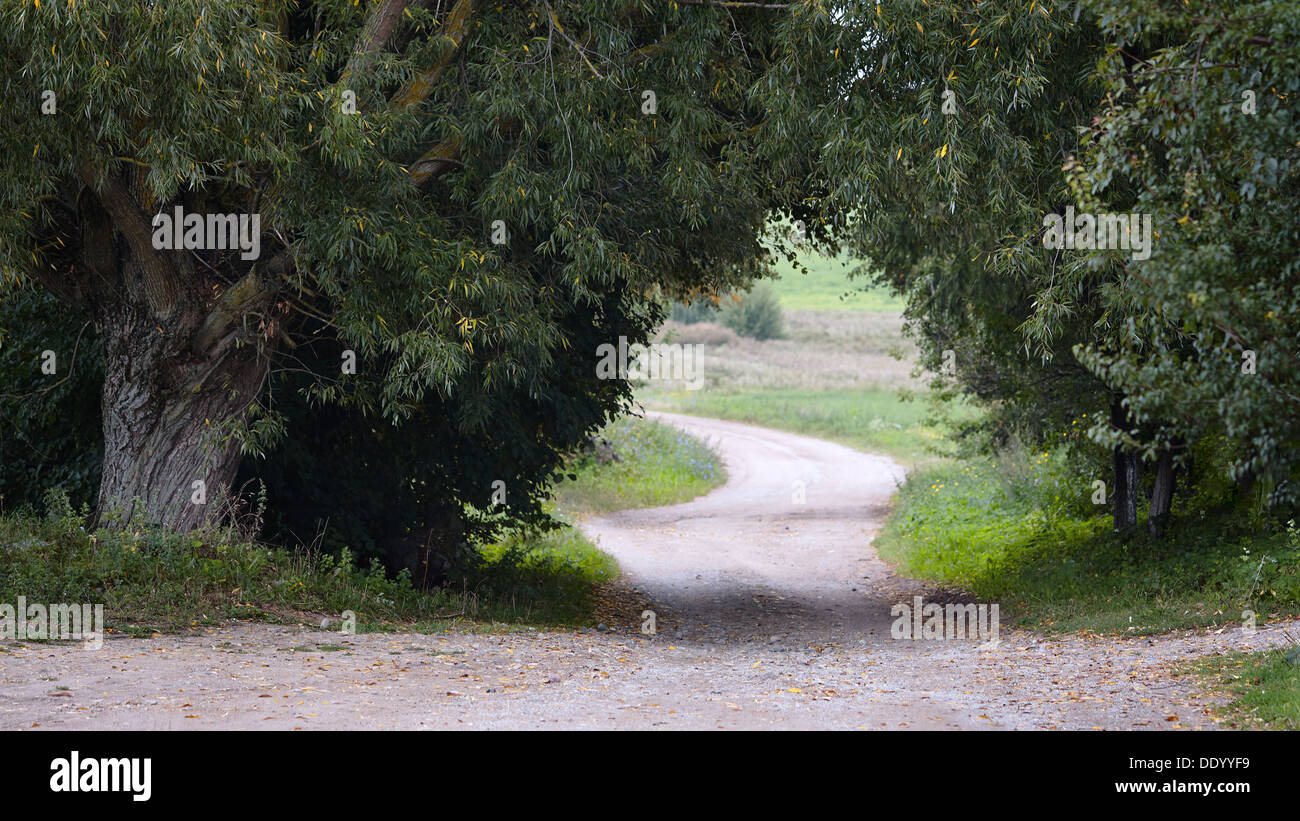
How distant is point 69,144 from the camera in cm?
887

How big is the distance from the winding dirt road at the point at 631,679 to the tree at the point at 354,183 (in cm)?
234

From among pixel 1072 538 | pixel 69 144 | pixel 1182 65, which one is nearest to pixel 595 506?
pixel 1072 538

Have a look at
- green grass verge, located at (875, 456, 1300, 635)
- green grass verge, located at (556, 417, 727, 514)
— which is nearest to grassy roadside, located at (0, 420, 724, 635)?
green grass verge, located at (875, 456, 1300, 635)

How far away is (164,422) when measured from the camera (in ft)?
36.5

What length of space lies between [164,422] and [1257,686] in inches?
373

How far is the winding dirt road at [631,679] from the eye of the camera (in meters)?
6.93

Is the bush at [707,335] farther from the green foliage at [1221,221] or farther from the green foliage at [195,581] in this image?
the green foliage at [1221,221]

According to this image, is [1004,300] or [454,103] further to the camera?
[1004,300]

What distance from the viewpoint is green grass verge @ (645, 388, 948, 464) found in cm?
3800

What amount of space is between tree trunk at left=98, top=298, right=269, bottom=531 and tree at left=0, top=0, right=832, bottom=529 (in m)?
0.02

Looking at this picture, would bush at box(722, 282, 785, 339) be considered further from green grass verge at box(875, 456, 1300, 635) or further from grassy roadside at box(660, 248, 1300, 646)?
green grass verge at box(875, 456, 1300, 635)

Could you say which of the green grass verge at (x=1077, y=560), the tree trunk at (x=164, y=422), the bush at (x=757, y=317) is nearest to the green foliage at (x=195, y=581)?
the tree trunk at (x=164, y=422)

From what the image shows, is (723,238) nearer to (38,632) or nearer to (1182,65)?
(1182,65)

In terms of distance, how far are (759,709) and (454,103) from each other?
6.25 meters
